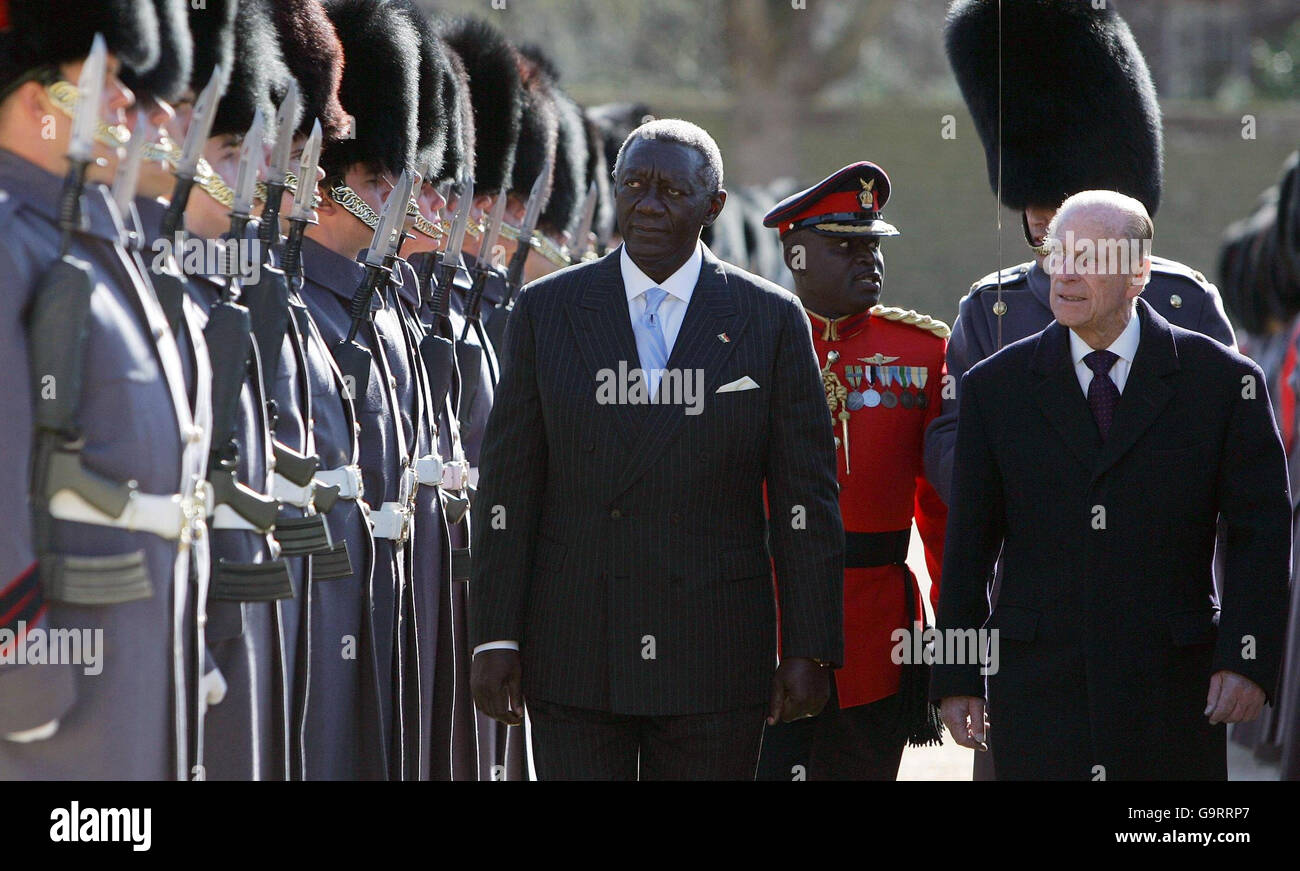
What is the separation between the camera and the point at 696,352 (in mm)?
3906

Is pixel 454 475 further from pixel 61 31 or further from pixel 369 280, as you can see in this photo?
pixel 61 31

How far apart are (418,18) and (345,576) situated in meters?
1.91

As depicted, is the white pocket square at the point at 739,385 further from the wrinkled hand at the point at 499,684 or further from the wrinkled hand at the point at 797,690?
the wrinkled hand at the point at 499,684

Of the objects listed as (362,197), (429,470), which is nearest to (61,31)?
(362,197)

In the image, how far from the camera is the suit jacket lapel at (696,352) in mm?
3840

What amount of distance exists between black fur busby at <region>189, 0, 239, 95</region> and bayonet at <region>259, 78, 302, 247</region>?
0.14 meters

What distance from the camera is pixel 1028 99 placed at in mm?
5660

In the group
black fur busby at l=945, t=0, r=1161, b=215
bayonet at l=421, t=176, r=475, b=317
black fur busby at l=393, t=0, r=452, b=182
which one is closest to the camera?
bayonet at l=421, t=176, r=475, b=317

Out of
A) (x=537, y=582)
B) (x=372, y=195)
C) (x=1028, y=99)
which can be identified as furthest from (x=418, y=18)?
(x=537, y=582)

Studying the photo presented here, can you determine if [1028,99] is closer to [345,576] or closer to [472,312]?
[472,312]

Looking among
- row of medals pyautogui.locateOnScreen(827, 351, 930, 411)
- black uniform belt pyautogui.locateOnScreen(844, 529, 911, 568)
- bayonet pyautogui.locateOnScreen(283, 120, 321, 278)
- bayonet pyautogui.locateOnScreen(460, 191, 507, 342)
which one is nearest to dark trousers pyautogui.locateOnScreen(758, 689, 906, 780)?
black uniform belt pyautogui.locateOnScreen(844, 529, 911, 568)

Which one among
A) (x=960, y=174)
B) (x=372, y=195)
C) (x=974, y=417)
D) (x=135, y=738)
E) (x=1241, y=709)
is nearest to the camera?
(x=135, y=738)

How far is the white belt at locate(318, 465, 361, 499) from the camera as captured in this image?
420 centimetres

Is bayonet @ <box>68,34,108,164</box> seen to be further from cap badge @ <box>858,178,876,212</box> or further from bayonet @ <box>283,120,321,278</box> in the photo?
cap badge @ <box>858,178,876,212</box>
